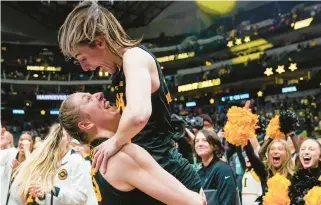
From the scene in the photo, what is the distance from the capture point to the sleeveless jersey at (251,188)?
479 centimetres

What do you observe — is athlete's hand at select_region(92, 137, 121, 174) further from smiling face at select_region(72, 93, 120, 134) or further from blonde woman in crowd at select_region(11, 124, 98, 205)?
blonde woman in crowd at select_region(11, 124, 98, 205)

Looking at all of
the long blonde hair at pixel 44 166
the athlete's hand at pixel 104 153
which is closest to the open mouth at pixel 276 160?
the long blonde hair at pixel 44 166

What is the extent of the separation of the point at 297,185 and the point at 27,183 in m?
2.02

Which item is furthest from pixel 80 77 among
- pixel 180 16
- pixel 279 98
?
pixel 279 98

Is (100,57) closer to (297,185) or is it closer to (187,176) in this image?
(187,176)

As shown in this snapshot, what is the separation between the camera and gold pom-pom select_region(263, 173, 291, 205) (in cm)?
346

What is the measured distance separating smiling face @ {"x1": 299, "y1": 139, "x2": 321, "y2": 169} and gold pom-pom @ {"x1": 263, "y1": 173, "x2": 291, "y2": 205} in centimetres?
63

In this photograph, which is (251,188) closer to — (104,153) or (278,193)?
(278,193)

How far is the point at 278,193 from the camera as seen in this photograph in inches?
138

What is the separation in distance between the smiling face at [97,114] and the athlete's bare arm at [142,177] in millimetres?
212

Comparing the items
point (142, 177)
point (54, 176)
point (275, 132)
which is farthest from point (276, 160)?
point (142, 177)

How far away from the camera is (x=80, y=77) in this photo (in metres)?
38.0

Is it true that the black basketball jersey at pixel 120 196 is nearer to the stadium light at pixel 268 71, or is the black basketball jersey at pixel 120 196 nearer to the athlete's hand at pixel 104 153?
the athlete's hand at pixel 104 153

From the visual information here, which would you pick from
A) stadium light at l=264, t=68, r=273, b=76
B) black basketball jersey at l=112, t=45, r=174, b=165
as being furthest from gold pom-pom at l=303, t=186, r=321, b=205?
stadium light at l=264, t=68, r=273, b=76
